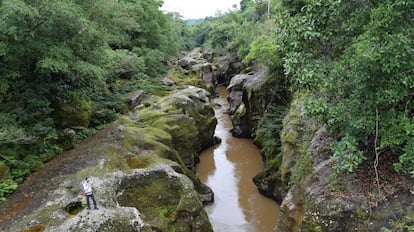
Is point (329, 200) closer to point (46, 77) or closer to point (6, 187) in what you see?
point (6, 187)

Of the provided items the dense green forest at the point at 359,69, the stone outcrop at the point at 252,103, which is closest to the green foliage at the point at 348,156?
the dense green forest at the point at 359,69

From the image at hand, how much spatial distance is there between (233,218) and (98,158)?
7178 mm

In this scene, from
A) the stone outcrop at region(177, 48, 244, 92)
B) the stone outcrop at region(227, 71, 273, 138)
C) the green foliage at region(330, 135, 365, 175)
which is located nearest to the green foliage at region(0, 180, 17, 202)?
the green foliage at region(330, 135, 365, 175)

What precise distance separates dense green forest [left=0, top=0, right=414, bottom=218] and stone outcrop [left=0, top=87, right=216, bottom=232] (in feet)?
6.45

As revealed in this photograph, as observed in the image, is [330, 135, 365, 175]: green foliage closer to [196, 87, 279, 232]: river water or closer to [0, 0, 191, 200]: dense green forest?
[196, 87, 279, 232]: river water

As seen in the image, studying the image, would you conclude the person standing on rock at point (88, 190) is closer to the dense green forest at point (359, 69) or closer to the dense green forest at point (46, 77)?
the dense green forest at point (46, 77)

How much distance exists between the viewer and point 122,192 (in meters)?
12.9

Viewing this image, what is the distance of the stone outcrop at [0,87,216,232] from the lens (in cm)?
1078

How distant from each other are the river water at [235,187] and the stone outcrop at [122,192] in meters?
1.47

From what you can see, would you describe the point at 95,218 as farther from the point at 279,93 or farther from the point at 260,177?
the point at 279,93

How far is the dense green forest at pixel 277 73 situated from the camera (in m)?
7.74

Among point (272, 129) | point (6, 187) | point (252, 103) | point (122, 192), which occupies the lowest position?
point (272, 129)

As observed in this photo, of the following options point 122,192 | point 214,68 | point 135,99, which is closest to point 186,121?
point 135,99

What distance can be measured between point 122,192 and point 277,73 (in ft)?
49.0
